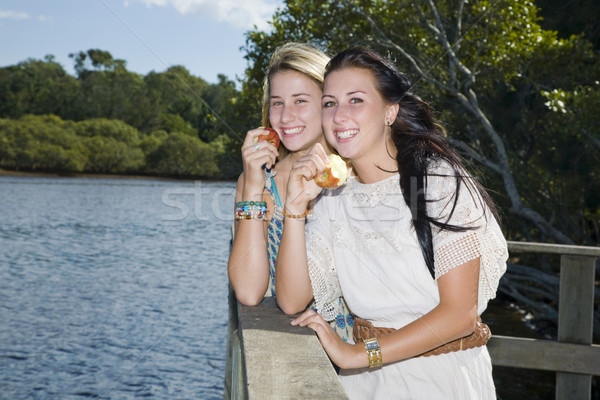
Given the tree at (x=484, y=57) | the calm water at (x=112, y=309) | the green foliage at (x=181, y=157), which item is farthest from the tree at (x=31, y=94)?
the tree at (x=484, y=57)

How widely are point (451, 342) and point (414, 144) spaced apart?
0.66m

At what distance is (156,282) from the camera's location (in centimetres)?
2167

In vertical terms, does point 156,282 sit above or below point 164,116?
below

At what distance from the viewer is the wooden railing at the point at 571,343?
3.29 meters

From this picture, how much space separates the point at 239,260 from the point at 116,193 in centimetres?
6342

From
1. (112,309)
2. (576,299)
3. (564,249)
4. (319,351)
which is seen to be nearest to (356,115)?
(319,351)

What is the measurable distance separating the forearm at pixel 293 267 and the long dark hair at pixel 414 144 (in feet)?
1.29

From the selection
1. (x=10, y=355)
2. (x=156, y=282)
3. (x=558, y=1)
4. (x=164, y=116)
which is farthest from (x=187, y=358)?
(x=164, y=116)

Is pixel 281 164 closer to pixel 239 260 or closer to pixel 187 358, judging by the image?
pixel 239 260

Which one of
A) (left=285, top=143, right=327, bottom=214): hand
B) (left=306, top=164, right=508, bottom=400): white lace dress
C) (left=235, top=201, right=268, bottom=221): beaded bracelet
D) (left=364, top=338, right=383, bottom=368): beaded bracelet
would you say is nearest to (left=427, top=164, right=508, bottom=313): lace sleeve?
(left=306, top=164, right=508, bottom=400): white lace dress

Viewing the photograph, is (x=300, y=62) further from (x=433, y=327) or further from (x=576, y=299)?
(x=576, y=299)

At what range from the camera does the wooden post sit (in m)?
3.32

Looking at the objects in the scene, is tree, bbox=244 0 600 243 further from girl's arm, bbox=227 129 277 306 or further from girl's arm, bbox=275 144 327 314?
girl's arm, bbox=275 144 327 314

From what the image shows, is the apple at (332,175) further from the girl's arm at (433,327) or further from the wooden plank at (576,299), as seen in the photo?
the wooden plank at (576,299)
